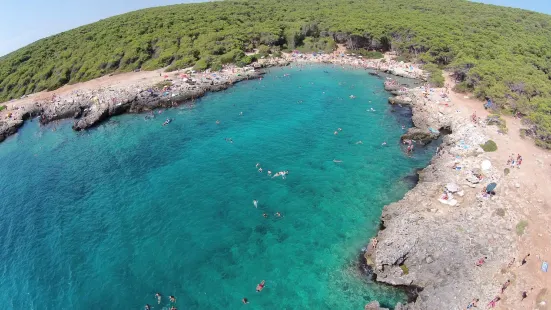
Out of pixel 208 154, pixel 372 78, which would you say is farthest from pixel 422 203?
pixel 372 78

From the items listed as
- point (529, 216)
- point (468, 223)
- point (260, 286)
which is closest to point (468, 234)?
point (468, 223)

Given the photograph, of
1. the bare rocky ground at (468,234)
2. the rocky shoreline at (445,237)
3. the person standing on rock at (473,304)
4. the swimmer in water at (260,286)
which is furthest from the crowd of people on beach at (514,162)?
the swimmer in water at (260,286)

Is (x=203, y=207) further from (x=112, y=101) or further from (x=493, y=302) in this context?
(x=112, y=101)

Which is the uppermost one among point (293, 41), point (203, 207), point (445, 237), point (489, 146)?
point (293, 41)

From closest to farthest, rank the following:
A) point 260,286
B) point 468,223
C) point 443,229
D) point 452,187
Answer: point 260,286 → point 443,229 → point 468,223 → point 452,187

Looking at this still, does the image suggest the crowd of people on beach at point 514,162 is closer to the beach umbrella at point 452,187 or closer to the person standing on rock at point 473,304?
the beach umbrella at point 452,187

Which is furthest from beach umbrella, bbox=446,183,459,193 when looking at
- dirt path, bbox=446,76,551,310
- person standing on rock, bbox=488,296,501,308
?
person standing on rock, bbox=488,296,501,308

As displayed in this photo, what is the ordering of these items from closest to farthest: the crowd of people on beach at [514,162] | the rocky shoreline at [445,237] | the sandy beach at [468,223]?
the sandy beach at [468,223] → the rocky shoreline at [445,237] → the crowd of people on beach at [514,162]
